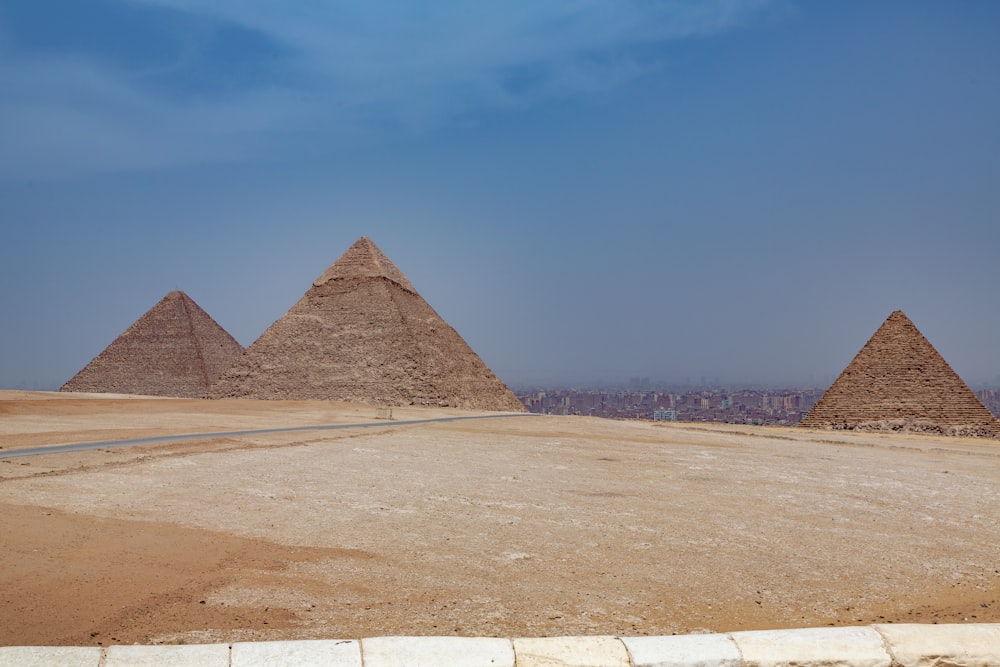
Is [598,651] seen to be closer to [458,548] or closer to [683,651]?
[683,651]

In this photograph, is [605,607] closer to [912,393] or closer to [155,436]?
[155,436]

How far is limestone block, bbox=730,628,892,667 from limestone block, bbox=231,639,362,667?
231 centimetres

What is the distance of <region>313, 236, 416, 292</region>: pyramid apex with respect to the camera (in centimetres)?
5797

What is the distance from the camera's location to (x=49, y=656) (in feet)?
13.3

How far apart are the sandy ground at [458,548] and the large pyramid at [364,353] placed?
34.5m

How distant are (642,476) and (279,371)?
43507mm

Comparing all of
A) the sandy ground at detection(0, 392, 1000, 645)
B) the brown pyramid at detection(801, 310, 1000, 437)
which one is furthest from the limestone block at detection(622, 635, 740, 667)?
the brown pyramid at detection(801, 310, 1000, 437)

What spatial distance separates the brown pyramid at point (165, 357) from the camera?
6656cm

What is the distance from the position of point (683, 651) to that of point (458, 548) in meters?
3.46

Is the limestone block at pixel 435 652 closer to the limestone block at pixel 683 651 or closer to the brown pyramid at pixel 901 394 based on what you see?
the limestone block at pixel 683 651

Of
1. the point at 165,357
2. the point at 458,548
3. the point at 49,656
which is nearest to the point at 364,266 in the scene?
the point at 165,357

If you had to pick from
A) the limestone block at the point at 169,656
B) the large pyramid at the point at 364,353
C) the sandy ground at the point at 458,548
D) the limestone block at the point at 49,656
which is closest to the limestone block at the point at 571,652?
the sandy ground at the point at 458,548

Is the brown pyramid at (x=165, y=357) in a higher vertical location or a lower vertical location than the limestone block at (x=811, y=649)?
higher

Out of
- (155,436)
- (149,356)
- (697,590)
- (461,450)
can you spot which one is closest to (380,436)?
(461,450)
